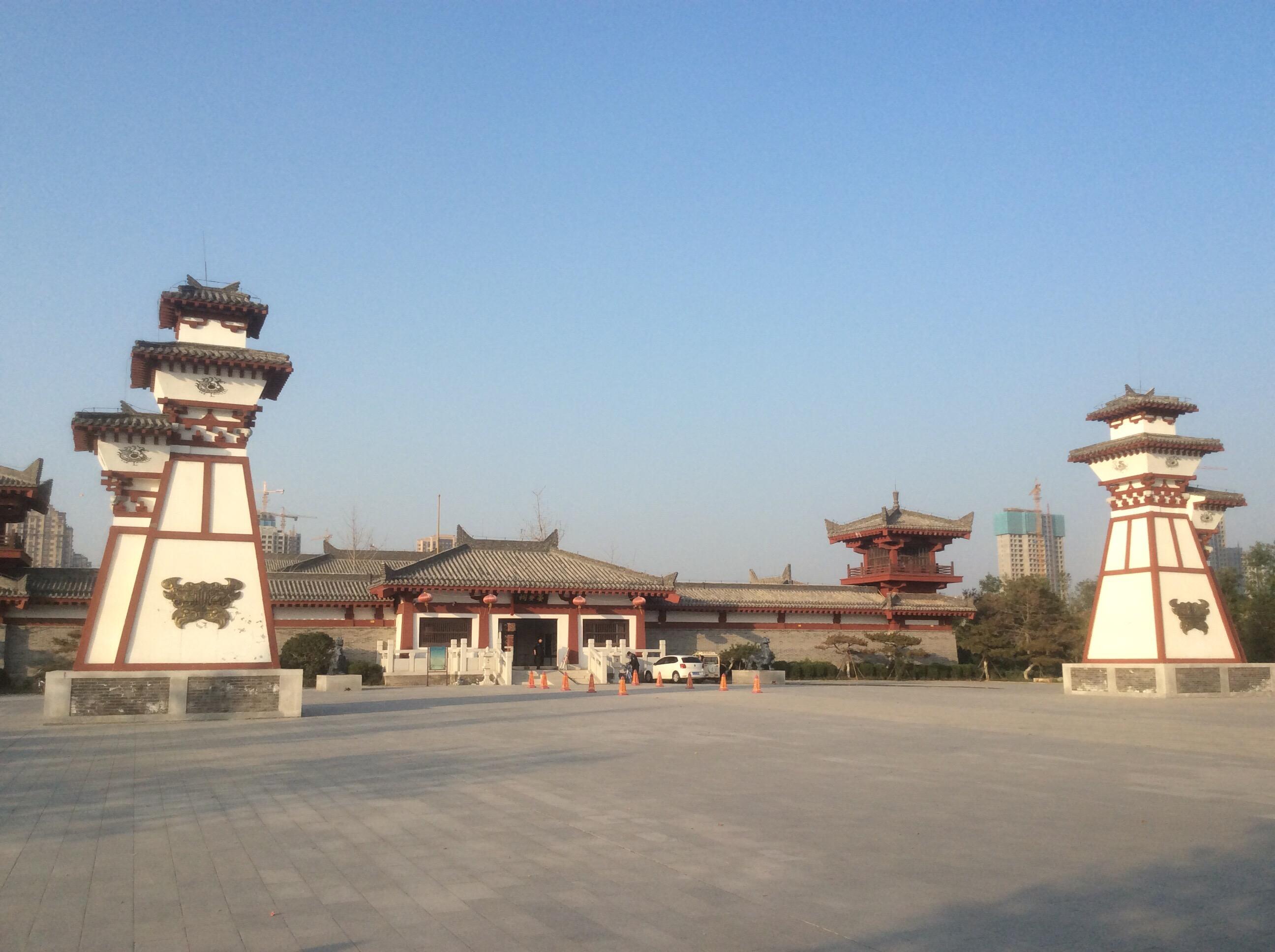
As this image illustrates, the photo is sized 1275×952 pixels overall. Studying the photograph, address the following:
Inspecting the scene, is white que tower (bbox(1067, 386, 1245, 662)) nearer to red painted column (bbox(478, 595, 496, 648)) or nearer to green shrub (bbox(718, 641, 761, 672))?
green shrub (bbox(718, 641, 761, 672))

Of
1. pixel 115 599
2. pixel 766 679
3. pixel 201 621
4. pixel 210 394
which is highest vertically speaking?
pixel 210 394

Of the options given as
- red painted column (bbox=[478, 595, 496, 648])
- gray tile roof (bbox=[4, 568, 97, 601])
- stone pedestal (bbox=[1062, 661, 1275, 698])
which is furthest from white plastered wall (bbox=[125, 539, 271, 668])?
stone pedestal (bbox=[1062, 661, 1275, 698])

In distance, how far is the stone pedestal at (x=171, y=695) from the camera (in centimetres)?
1862

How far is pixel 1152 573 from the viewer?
28922 millimetres

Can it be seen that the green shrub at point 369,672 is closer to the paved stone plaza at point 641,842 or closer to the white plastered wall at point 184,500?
the white plastered wall at point 184,500

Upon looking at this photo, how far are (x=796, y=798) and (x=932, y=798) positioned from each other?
134 cm

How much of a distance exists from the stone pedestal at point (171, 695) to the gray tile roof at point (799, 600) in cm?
2561

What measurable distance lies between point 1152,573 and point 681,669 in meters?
16.6

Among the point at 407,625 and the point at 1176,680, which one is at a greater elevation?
the point at 407,625

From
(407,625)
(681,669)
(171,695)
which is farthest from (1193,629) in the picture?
(407,625)

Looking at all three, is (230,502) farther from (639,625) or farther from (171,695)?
(639,625)

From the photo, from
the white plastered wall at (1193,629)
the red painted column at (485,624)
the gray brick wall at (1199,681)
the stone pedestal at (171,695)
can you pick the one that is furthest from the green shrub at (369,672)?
the gray brick wall at (1199,681)

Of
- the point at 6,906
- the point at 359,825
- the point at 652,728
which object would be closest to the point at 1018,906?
the point at 359,825

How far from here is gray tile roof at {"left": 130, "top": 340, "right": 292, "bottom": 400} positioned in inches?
811
